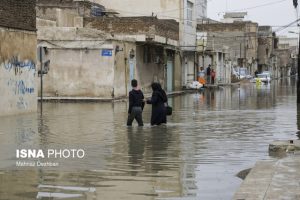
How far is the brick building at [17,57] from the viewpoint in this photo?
2135 cm

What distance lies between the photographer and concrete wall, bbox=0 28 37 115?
21391 millimetres

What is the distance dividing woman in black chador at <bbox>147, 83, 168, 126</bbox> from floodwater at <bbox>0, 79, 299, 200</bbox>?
474 millimetres

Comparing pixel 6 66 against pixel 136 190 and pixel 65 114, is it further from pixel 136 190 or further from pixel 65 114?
pixel 136 190

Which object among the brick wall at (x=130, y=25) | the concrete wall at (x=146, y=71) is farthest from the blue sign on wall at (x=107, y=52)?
the brick wall at (x=130, y=25)

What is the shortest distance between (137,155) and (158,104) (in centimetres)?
662

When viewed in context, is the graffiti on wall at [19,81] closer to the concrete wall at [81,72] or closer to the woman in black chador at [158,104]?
the woman in black chador at [158,104]

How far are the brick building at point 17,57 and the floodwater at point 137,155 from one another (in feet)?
2.37

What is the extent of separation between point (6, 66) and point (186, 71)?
3572cm

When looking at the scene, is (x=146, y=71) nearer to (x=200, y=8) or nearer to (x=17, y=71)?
(x=17, y=71)

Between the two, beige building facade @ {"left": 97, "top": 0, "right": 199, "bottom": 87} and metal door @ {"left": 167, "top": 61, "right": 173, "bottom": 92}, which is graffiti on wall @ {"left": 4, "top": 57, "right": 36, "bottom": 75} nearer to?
metal door @ {"left": 167, "top": 61, "right": 173, "bottom": 92}

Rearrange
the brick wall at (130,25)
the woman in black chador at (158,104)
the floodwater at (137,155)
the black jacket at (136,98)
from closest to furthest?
the floodwater at (137,155) < the black jacket at (136,98) < the woman in black chador at (158,104) < the brick wall at (130,25)

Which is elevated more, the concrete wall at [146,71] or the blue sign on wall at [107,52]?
the blue sign on wall at [107,52]

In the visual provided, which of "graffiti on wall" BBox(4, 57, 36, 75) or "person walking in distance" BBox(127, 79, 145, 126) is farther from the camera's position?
"graffiti on wall" BBox(4, 57, 36, 75)

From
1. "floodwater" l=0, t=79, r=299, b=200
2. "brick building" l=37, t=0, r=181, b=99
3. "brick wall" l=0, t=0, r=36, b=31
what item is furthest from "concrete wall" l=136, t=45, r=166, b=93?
"floodwater" l=0, t=79, r=299, b=200
